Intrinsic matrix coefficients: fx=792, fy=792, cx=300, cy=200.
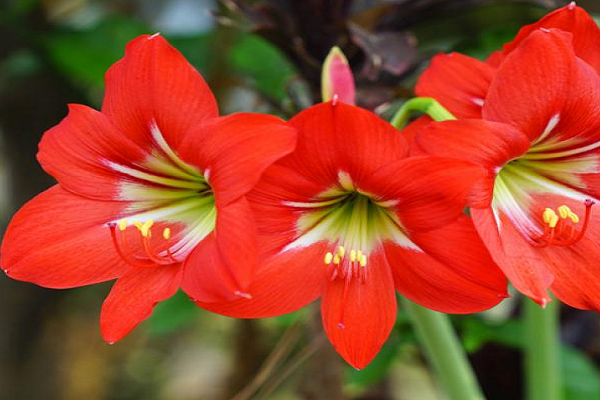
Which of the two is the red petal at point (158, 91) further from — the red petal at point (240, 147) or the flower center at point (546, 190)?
the flower center at point (546, 190)

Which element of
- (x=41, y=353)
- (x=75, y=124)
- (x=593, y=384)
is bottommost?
(x=41, y=353)

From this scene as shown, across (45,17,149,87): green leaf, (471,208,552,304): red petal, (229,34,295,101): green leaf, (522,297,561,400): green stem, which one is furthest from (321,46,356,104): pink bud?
(45,17,149,87): green leaf

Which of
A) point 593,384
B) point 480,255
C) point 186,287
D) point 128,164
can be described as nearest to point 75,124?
point 128,164

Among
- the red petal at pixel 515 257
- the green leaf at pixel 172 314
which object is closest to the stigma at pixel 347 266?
the red petal at pixel 515 257

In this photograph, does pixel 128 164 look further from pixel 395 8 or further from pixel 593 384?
pixel 593 384

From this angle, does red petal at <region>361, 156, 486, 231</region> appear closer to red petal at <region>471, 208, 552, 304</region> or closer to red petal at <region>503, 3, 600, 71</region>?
red petal at <region>471, 208, 552, 304</region>

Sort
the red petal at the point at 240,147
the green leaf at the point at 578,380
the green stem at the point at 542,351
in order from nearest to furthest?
1. the red petal at the point at 240,147
2. the green stem at the point at 542,351
3. the green leaf at the point at 578,380

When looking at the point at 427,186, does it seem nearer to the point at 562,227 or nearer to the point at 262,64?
the point at 562,227
